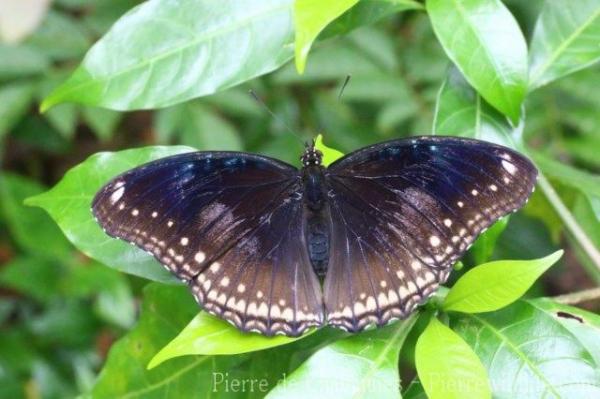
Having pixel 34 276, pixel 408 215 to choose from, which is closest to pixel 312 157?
pixel 408 215

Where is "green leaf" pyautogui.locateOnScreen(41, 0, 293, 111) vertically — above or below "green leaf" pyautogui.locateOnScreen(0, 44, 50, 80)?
above

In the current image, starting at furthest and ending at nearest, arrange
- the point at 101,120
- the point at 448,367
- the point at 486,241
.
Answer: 1. the point at 101,120
2. the point at 486,241
3. the point at 448,367

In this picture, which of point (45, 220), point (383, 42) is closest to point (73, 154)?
point (45, 220)

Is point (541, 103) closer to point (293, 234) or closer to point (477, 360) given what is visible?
point (293, 234)

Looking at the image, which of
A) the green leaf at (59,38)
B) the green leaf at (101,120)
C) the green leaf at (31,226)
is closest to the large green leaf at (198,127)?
the green leaf at (101,120)

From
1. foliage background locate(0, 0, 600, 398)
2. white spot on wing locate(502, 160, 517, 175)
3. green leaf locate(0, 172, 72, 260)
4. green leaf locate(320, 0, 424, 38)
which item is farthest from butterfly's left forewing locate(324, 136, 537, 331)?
green leaf locate(0, 172, 72, 260)

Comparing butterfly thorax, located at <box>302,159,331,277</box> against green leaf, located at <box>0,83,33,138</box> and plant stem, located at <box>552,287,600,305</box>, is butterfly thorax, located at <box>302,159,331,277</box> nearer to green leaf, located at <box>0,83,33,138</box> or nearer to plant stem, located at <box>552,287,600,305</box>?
plant stem, located at <box>552,287,600,305</box>

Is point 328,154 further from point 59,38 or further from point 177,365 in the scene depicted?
point 59,38
